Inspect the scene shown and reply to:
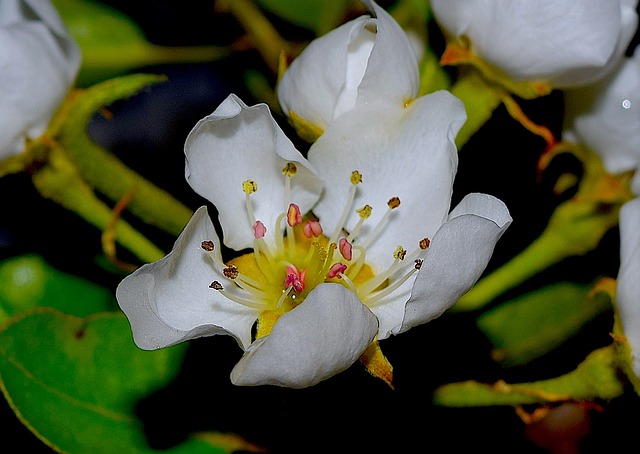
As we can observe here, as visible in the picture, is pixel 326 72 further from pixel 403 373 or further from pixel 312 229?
pixel 403 373

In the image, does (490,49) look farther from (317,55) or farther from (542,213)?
(542,213)

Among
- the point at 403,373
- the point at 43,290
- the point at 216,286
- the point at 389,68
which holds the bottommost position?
the point at 43,290

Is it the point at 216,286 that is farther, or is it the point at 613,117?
the point at 613,117

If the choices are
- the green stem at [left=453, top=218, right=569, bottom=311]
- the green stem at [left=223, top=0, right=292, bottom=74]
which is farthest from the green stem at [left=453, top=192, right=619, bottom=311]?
the green stem at [left=223, top=0, right=292, bottom=74]

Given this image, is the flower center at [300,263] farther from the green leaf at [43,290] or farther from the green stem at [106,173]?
the green leaf at [43,290]

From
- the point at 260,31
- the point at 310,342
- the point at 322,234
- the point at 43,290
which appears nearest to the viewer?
the point at 310,342

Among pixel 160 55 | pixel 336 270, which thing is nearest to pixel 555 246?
pixel 336 270

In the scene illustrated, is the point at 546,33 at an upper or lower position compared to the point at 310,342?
upper
